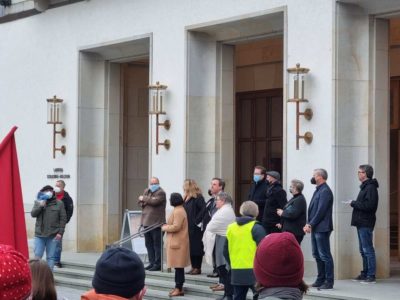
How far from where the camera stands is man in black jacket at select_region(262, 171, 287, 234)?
14531 millimetres

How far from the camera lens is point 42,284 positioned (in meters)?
4.23

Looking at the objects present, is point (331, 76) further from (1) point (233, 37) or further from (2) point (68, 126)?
(2) point (68, 126)

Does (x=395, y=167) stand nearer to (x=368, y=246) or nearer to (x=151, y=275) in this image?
(x=368, y=246)

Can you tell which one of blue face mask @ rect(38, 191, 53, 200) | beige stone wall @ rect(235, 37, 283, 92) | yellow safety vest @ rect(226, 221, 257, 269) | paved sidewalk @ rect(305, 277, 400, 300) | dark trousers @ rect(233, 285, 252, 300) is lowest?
paved sidewalk @ rect(305, 277, 400, 300)

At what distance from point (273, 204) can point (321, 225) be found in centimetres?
101

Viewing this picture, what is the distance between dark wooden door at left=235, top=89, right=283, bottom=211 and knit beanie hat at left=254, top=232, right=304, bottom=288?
1551 cm

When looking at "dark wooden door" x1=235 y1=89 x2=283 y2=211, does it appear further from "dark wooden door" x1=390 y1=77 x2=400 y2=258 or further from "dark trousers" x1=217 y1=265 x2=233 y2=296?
"dark trousers" x1=217 y1=265 x2=233 y2=296

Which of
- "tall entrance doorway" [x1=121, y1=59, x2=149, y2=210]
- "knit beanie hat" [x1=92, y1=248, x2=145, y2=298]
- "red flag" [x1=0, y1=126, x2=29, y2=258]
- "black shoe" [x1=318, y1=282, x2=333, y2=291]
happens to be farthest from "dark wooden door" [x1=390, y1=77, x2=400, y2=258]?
"knit beanie hat" [x1=92, y1=248, x2=145, y2=298]

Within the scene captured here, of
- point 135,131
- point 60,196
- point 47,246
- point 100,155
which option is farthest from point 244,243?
point 135,131

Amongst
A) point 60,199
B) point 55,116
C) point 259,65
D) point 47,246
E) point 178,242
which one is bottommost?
point 47,246

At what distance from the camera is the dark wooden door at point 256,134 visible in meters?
20.0

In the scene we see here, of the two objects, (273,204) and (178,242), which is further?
(178,242)

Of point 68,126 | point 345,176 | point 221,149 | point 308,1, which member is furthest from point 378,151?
point 68,126

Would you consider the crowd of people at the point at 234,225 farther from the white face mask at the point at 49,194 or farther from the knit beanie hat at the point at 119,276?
the knit beanie hat at the point at 119,276
